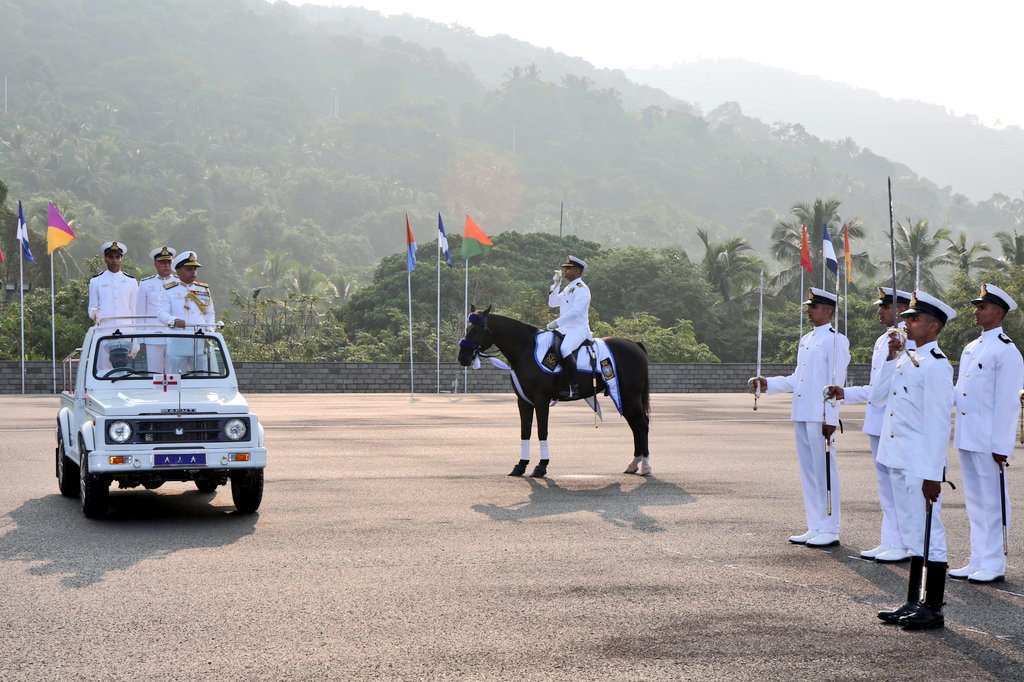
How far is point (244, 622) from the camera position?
7.18 m

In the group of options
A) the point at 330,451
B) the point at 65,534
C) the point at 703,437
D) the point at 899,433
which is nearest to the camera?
the point at 899,433

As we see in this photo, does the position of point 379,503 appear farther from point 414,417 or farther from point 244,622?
point 414,417

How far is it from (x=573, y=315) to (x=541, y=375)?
3.09ft

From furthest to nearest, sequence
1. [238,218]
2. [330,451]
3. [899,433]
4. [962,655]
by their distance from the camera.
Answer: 1. [238,218]
2. [330,451]
3. [899,433]
4. [962,655]

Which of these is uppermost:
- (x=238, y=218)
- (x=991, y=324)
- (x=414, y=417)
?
(x=238, y=218)

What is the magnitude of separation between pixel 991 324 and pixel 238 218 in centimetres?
16373

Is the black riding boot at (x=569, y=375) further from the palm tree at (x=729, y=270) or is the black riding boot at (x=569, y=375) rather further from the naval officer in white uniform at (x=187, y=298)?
the palm tree at (x=729, y=270)

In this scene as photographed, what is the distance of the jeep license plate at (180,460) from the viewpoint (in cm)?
1073

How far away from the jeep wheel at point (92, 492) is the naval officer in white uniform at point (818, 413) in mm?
6005

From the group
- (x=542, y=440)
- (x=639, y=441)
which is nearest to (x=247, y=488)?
(x=542, y=440)

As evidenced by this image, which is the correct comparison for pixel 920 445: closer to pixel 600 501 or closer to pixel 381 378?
pixel 600 501

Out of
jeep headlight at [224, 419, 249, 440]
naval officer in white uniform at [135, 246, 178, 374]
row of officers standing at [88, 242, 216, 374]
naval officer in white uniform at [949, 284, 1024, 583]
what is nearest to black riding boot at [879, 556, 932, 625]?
naval officer in white uniform at [949, 284, 1024, 583]

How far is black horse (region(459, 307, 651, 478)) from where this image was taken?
605 inches

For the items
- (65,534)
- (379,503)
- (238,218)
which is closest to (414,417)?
(379,503)
